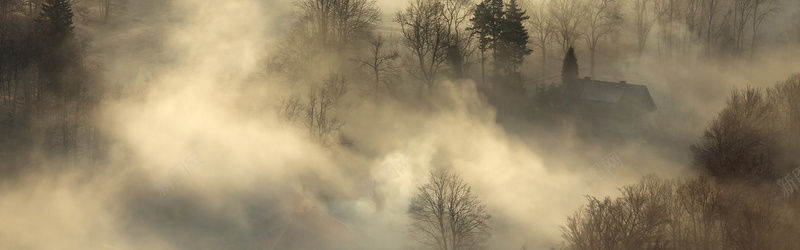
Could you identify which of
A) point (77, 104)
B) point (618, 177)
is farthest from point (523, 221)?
point (77, 104)

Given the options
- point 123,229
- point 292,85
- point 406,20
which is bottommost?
point 123,229

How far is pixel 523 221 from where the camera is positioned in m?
55.1

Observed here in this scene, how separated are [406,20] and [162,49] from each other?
2644 cm

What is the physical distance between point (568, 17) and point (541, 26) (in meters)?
3.93

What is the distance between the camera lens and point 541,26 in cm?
8919

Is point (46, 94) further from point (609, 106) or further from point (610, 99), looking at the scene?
point (610, 99)

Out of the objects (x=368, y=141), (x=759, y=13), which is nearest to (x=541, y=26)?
(x=368, y=141)

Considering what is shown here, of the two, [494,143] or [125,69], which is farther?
[125,69]

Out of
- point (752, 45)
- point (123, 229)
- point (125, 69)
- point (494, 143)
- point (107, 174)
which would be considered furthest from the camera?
point (752, 45)

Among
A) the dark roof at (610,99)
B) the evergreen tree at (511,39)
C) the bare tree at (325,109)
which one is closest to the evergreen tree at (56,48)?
the bare tree at (325,109)

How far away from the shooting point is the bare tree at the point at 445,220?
159ft

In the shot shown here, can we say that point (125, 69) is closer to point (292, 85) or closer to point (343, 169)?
point (292, 85)

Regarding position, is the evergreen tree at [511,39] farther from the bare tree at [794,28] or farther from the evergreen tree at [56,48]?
the bare tree at [794,28]

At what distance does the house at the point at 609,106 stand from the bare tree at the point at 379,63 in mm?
16369
